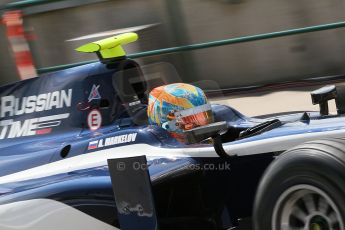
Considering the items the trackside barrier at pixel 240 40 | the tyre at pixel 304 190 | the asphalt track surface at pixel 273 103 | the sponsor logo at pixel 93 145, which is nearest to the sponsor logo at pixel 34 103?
the sponsor logo at pixel 93 145

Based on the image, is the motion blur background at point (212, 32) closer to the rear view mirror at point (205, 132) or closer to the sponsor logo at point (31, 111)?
the sponsor logo at point (31, 111)

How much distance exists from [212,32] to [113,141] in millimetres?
4392

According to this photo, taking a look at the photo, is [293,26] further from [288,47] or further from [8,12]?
[8,12]

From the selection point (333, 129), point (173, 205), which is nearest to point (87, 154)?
point (173, 205)

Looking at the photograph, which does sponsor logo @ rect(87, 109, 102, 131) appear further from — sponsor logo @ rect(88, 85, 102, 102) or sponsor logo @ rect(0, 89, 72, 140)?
sponsor logo @ rect(0, 89, 72, 140)

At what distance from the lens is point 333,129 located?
3594mm

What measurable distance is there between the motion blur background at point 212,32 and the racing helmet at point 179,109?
374 centimetres

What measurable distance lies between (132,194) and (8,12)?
221 inches

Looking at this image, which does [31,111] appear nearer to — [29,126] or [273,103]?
[29,126]

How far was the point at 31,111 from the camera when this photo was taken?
4789 mm

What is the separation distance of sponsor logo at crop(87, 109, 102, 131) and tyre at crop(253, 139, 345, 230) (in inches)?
62.2

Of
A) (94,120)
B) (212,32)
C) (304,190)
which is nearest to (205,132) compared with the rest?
(304,190)

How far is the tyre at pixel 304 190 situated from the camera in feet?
9.91

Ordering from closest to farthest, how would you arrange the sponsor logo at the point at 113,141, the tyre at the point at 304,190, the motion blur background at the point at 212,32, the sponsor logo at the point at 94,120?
the tyre at the point at 304,190
the sponsor logo at the point at 113,141
the sponsor logo at the point at 94,120
the motion blur background at the point at 212,32
